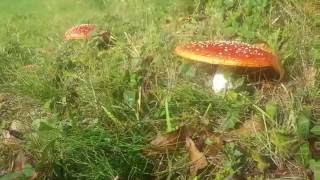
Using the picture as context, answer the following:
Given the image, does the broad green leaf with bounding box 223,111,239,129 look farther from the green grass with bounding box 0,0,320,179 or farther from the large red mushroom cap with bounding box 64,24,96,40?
the large red mushroom cap with bounding box 64,24,96,40

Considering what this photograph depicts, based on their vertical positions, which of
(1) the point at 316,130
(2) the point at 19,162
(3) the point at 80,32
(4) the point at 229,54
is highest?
(4) the point at 229,54

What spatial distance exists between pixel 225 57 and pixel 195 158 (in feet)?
1.83

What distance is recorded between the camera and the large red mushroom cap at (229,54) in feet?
8.23

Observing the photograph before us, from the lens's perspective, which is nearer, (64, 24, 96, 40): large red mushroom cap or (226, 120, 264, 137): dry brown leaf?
(226, 120, 264, 137): dry brown leaf

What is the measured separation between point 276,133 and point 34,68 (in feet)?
5.06

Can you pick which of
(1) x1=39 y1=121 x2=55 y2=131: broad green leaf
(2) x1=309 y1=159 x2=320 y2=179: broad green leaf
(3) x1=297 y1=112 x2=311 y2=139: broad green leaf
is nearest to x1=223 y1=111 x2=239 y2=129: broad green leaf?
(3) x1=297 y1=112 x2=311 y2=139: broad green leaf

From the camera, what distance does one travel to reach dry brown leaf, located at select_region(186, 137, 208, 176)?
7.36ft

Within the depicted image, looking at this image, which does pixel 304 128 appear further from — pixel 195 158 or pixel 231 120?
pixel 195 158

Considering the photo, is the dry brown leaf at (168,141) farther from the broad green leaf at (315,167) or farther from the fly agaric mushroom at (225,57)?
the broad green leaf at (315,167)

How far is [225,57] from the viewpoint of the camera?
2.51m

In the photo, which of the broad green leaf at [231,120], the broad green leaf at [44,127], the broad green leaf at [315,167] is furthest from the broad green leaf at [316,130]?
the broad green leaf at [44,127]

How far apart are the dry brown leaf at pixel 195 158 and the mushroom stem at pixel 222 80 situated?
19.8 inches

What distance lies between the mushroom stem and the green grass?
6cm

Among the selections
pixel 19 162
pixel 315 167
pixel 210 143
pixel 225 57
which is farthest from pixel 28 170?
pixel 315 167
